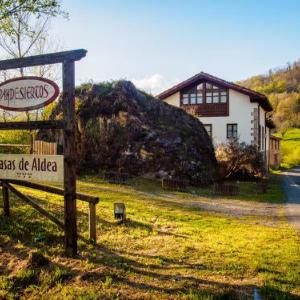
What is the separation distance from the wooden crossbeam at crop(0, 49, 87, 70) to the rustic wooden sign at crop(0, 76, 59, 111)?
284 millimetres

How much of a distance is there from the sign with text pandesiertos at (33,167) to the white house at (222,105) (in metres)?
27.2

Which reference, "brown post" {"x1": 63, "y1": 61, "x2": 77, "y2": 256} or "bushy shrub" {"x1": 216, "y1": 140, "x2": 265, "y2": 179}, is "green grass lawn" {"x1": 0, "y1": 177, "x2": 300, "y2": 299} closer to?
"brown post" {"x1": 63, "y1": 61, "x2": 77, "y2": 256}

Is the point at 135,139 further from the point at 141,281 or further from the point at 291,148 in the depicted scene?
the point at 291,148

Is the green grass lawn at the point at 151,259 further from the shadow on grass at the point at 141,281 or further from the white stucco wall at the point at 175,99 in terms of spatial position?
the white stucco wall at the point at 175,99

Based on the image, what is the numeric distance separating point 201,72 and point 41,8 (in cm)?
2393

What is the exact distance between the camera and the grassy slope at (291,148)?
6762 centimetres

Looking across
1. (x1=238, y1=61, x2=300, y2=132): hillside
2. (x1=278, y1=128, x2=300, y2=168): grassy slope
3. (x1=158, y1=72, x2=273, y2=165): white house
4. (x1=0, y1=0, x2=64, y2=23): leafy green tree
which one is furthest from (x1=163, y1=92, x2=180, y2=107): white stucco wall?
(x1=238, y1=61, x2=300, y2=132): hillside

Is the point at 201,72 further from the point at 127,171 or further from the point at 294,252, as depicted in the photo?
the point at 294,252

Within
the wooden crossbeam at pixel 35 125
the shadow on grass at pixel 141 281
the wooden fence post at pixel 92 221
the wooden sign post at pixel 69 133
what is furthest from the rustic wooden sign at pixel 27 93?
the shadow on grass at pixel 141 281

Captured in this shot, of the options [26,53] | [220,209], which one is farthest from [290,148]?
[220,209]

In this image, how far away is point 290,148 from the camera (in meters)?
80.1

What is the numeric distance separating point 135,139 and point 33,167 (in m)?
13.6

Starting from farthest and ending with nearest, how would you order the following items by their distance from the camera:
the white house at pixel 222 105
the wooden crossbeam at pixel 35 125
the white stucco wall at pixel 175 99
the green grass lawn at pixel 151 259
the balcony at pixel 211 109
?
the white stucco wall at pixel 175 99 → the balcony at pixel 211 109 → the white house at pixel 222 105 → the wooden crossbeam at pixel 35 125 → the green grass lawn at pixel 151 259

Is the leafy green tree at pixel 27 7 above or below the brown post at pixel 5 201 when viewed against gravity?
above
